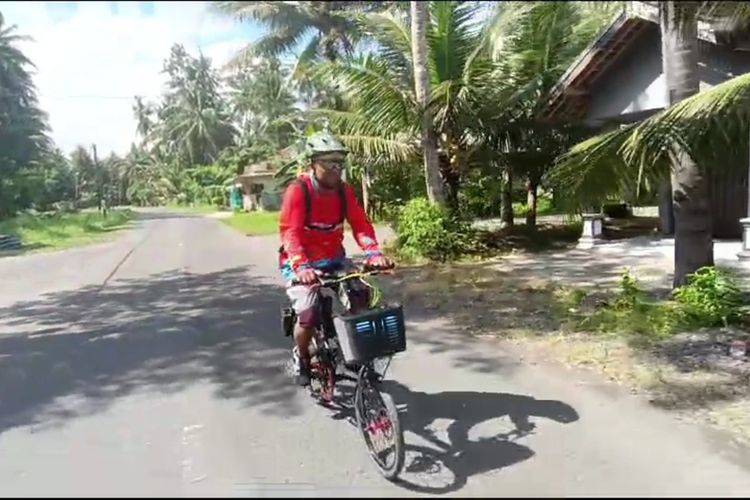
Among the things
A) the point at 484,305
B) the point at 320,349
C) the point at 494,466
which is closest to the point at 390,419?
the point at 494,466

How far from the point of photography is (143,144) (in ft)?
266

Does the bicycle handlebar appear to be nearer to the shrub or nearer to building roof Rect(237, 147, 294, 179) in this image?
the shrub

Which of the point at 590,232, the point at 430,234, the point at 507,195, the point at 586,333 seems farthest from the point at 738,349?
the point at 507,195

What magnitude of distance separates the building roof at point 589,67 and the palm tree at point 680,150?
3.53m

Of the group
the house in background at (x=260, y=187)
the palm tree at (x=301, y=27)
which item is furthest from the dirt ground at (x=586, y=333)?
the house in background at (x=260, y=187)

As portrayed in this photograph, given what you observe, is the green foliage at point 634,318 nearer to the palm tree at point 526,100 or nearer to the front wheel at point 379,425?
the front wheel at point 379,425

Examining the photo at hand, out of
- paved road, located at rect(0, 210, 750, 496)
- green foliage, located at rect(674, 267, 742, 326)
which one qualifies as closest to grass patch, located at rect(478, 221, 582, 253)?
green foliage, located at rect(674, 267, 742, 326)

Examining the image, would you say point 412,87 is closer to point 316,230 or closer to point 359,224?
point 359,224

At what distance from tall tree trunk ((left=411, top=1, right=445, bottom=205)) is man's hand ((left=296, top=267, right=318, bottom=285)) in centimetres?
775

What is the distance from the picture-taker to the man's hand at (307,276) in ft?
11.8

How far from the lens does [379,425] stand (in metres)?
3.33

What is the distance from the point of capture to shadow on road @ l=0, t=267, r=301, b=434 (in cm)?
460

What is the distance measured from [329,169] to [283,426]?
5.39 feet

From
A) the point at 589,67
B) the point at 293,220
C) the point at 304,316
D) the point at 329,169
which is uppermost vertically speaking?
the point at 589,67
